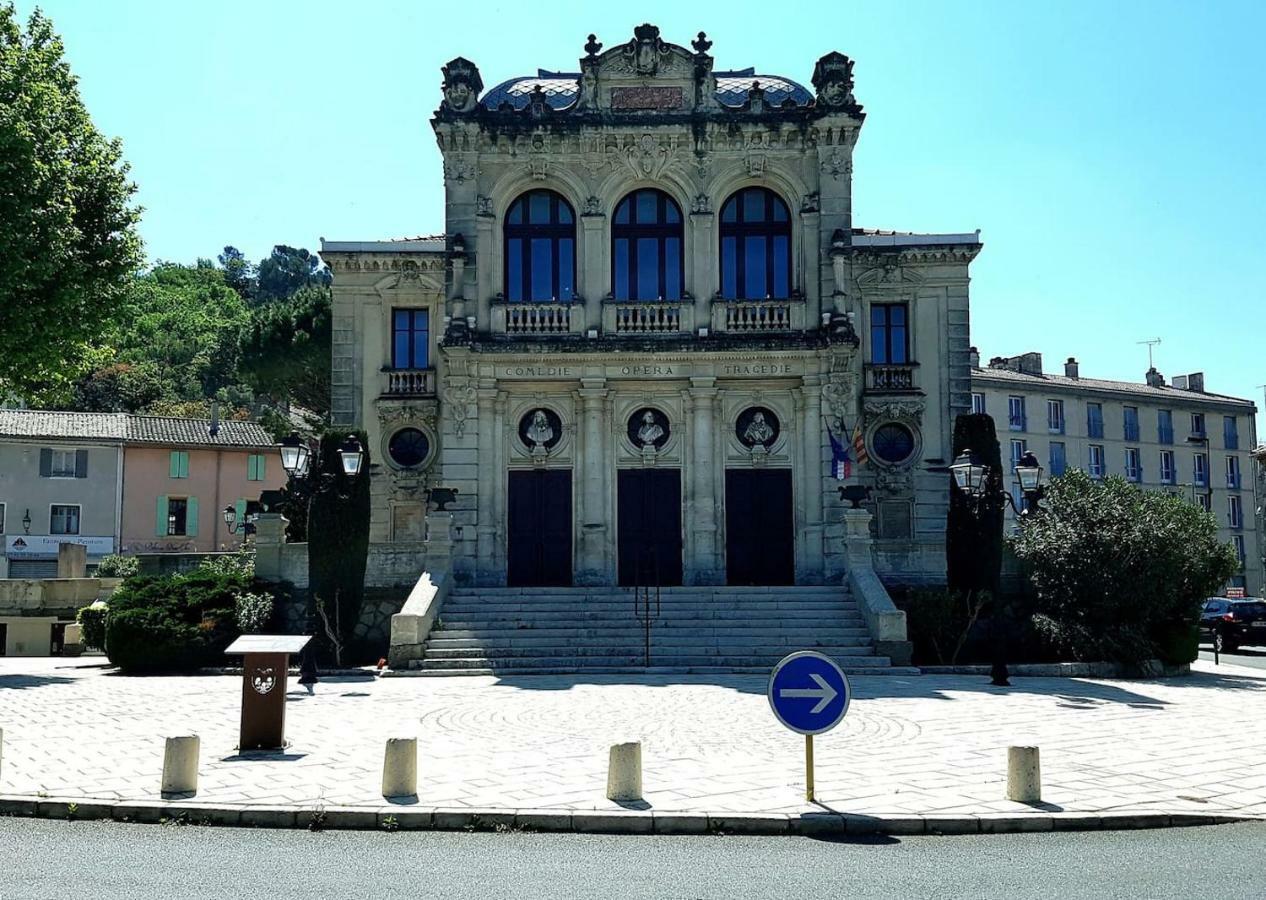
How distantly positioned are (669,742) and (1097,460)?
2386 inches

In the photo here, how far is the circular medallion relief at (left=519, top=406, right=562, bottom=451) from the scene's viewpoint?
29453 mm

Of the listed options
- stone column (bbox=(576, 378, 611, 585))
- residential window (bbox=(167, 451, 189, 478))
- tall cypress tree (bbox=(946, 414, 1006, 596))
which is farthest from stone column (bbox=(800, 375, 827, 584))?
A: residential window (bbox=(167, 451, 189, 478))

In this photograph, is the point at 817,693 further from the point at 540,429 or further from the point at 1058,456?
the point at 1058,456

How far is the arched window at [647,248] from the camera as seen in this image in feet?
98.9

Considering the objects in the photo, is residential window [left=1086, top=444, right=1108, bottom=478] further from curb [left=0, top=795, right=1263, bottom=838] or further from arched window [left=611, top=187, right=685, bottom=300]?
curb [left=0, top=795, right=1263, bottom=838]

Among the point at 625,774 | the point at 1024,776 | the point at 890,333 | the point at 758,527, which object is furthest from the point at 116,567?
the point at 1024,776

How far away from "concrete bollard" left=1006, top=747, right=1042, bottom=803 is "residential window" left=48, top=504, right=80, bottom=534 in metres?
50.3

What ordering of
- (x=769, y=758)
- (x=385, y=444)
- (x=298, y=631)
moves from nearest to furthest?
(x=769, y=758) < (x=298, y=631) < (x=385, y=444)

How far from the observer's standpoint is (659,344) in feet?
94.5

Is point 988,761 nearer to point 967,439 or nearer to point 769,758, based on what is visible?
point 769,758

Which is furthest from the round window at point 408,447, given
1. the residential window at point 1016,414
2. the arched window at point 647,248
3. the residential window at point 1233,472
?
the residential window at point 1233,472

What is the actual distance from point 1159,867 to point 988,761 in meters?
3.98

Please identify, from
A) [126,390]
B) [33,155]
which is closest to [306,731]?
[33,155]

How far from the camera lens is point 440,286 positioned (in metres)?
31.8
